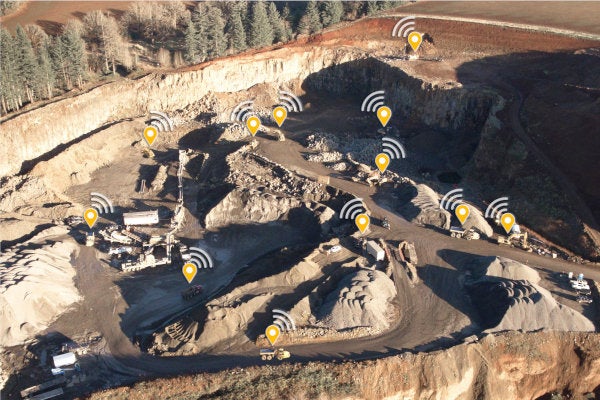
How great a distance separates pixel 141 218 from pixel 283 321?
18.5 meters

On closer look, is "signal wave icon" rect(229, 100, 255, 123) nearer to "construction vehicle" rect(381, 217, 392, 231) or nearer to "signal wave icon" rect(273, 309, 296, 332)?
"construction vehicle" rect(381, 217, 392, 231)

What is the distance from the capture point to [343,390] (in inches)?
1080

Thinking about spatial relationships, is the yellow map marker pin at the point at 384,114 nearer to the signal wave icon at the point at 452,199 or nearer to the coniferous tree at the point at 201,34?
the signal wave icon at the point at 452,199

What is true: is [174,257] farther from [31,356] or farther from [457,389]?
[457,389]

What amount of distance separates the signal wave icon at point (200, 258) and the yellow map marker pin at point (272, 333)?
37.0ft

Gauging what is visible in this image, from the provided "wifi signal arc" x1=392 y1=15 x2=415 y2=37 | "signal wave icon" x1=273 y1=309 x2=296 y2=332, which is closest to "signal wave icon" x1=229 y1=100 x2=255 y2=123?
"wifi signal arc" x1=392 y1=15 x2=415 y2=37

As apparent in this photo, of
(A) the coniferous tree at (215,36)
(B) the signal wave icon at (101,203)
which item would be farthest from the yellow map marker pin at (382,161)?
(A) the coniferous tree at (215,36)

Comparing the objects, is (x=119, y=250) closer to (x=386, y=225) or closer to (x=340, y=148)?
(x=386, y=225)

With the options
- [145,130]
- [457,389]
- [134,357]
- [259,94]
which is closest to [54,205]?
[145,130]

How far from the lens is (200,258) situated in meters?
41.3

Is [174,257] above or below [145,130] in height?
below

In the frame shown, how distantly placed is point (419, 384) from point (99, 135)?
4071cm

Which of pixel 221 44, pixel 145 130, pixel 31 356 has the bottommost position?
pixel 31 356

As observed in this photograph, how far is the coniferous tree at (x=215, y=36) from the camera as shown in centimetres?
6831
